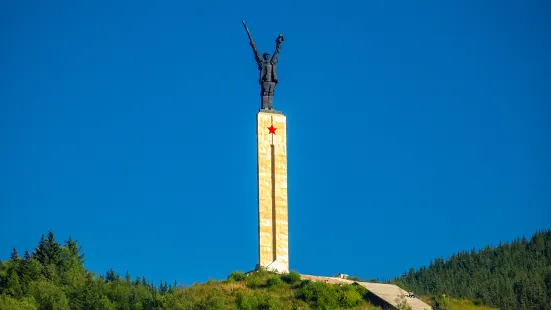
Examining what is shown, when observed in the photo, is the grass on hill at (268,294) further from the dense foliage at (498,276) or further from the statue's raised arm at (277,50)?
the statue's raised arm at (277,50)

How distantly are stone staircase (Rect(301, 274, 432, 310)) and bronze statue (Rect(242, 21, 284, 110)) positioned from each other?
272 inches

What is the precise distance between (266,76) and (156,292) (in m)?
9.41

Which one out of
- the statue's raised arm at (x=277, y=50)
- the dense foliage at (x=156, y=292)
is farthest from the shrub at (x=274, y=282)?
the statue's raised arm at (x=277, y=50)

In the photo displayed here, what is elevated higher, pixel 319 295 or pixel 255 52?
pixel 255 52

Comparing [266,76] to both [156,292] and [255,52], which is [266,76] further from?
Result: [156,292]

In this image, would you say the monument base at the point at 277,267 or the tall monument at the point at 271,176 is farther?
the tall monument at the point at 271,176

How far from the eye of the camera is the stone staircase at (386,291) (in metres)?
39.5

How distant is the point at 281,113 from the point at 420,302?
377 inches

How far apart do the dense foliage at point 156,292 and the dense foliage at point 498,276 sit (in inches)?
206

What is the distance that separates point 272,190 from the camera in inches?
1784

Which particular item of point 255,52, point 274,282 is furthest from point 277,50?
point 274,282

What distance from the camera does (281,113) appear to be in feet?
151

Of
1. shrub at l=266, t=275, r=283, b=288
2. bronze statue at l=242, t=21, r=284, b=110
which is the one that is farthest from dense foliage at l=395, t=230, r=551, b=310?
bronze statue at l=242, t=21, r=284, b=110

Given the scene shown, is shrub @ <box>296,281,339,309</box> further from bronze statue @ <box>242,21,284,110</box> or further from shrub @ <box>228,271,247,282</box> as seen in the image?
bronze statue @ <box>242,21,284,110</box>
